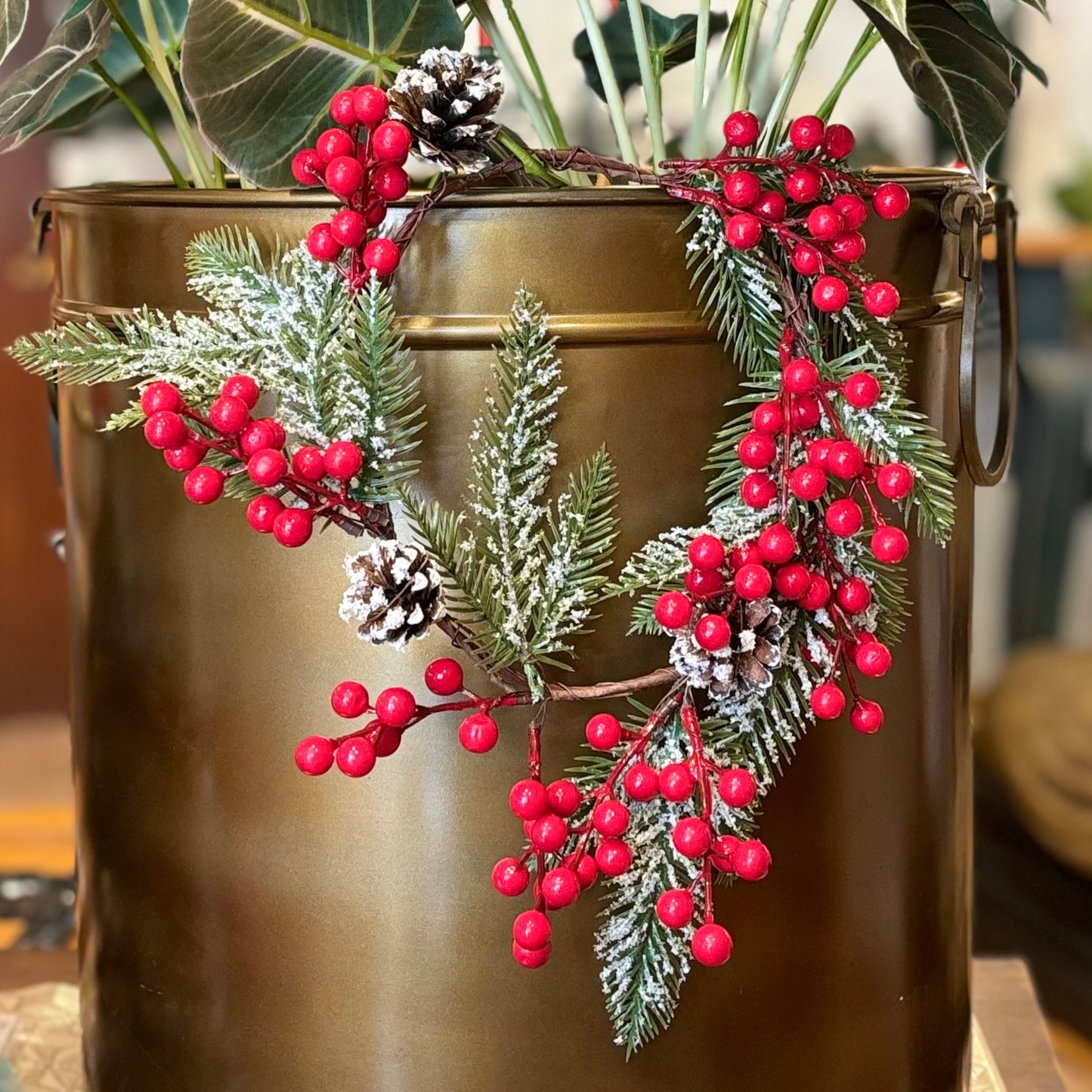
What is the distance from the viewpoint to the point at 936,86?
0.44m

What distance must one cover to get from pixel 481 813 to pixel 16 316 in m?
1.95

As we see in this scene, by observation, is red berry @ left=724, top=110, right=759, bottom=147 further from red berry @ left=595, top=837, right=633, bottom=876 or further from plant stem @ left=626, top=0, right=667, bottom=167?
red berry @ left=595, top=837, right=633, bottom=876

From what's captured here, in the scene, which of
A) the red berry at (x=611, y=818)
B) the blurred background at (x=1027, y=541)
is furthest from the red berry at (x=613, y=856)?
the blurred background at (x=1027, y=541)

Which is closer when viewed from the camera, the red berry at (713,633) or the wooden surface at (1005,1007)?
the red berry at (713,633)

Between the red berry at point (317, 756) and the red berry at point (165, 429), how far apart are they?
3.8 inches

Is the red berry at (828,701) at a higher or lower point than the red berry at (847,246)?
lower

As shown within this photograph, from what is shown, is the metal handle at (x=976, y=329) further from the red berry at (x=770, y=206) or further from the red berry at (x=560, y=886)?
the red berry at (x=560, y=886)

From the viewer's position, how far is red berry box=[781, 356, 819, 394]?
395 mm

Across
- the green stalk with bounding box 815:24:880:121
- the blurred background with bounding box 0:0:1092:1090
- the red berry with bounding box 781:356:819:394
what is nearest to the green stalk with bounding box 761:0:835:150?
the green stalk with bounding box 815:24:880:121

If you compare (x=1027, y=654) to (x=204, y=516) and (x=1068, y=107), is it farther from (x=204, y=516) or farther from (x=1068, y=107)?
(x=204, y=516)

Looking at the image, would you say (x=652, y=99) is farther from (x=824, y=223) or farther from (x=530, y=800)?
(x=530, y=800)

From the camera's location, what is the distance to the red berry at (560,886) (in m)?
0.38

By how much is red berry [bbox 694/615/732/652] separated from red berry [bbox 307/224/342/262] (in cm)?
16

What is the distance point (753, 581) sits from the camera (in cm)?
39
